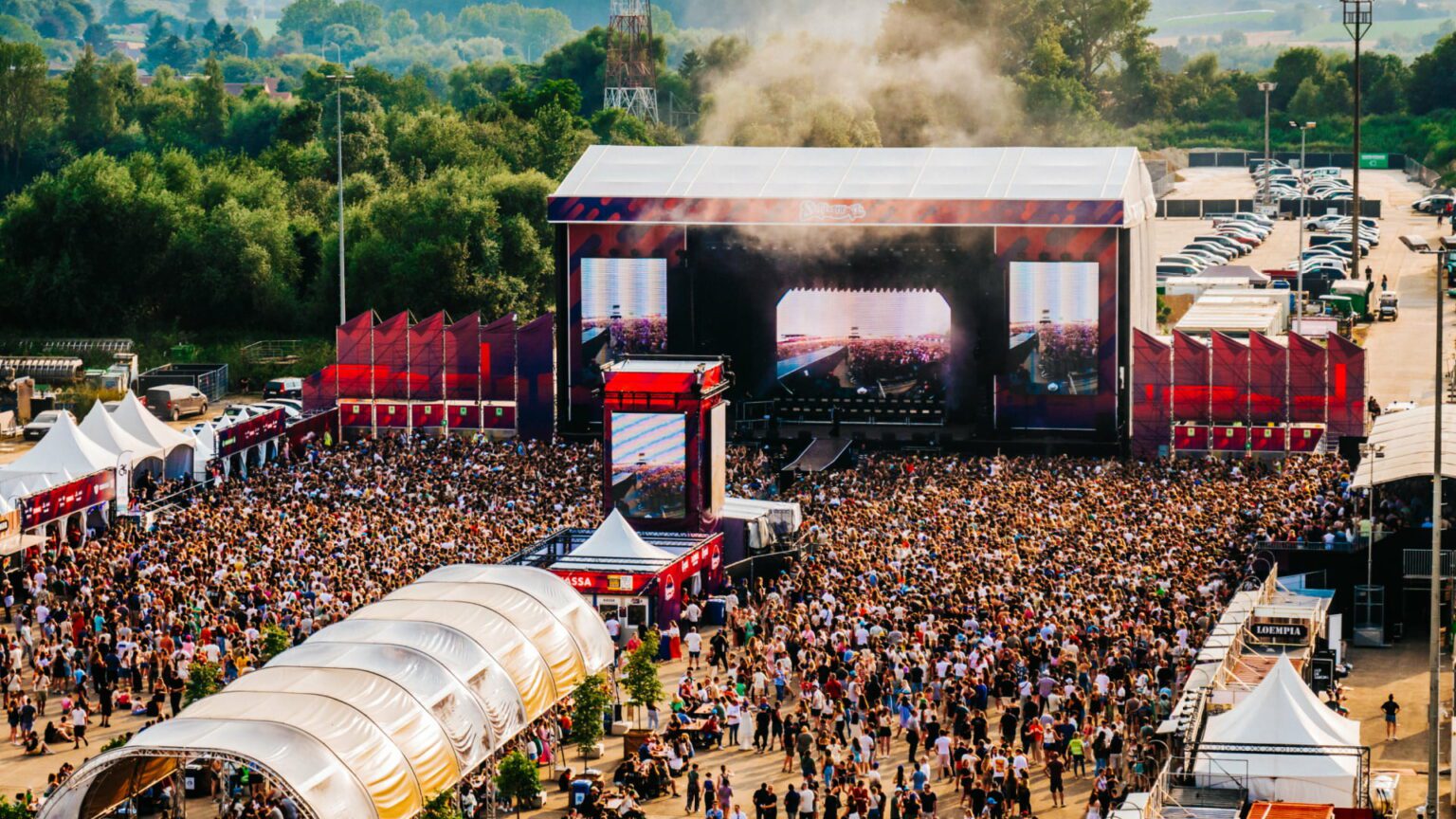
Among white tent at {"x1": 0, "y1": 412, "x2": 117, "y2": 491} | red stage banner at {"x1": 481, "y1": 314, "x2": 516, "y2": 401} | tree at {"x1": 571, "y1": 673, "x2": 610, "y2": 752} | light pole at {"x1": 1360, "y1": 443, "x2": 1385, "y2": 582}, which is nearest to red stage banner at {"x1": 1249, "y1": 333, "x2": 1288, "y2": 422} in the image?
light pole at {"x1": 1360, "y1": 443, "x2": 1385, "y2": 582}

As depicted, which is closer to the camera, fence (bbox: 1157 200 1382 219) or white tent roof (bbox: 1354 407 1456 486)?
white tent roof (bbox: 1354 407 1456 486)

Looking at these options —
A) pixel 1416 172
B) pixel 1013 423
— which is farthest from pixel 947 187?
pixel 1416 172

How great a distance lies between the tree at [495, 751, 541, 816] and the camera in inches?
1198

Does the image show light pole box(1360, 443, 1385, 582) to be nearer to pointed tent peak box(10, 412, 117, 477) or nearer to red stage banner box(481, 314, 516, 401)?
red stage banner box(481, 314, 516, 401)

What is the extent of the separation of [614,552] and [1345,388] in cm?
2119

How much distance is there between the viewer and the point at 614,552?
40.8m

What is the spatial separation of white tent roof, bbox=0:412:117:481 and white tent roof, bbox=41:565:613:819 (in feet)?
50.6

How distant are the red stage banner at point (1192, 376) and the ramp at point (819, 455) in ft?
27.6

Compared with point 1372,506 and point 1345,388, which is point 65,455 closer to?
point 1372,506

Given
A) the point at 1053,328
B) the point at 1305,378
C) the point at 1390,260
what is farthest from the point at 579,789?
the point at 1390,260

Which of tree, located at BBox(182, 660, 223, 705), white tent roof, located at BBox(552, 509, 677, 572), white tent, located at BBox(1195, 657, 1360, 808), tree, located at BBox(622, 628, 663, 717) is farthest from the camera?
white tent roof, located at BBox(552, 509, 677, 572)

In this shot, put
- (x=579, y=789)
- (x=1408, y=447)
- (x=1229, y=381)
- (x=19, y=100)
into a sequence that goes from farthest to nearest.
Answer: (x=19, y=100) → (x=1229, y=381) → (x=1408, y=447) → (x=579, y=789)

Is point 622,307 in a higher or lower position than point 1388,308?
higher

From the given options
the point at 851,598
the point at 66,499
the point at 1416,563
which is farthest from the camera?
the point at 66,499
